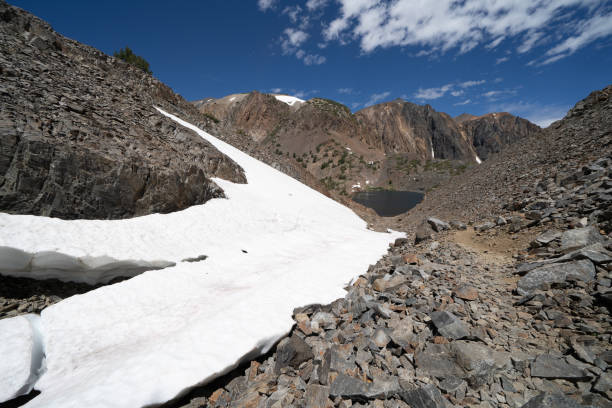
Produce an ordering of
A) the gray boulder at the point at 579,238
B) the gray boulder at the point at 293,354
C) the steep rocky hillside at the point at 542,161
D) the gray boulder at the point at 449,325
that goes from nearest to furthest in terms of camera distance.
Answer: the gray boulder at the point at 449,325 < the gray boulder at the point at 293,354 < the gray boulder at the point at 579,238 < the steep rocky hillside at the point at 542,161

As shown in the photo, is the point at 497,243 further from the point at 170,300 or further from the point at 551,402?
the point at 170,300

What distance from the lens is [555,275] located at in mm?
4340

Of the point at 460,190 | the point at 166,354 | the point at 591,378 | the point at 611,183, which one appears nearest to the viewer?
the point at 591,378

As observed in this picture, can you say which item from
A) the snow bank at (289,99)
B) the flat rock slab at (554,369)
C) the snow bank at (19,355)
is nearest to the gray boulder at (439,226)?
the flat rock slab at (554,369)


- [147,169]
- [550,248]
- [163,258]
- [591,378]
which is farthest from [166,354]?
[550,248]

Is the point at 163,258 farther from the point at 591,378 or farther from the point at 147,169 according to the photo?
the point at 591,378

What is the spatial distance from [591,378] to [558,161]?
13230 millimetres

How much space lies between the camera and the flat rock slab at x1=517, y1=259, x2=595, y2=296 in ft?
13.3

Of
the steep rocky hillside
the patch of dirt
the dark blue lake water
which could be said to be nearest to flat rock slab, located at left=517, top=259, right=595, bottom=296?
the patch of dirt

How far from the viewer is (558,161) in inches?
449

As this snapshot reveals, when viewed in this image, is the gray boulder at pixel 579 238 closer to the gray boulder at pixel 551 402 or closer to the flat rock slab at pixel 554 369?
the flat rock slab at pixel 554 369

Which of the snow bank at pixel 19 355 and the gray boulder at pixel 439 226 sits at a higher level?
the gray boulder at pixel 439 226

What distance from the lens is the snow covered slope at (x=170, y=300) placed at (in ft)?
12.1

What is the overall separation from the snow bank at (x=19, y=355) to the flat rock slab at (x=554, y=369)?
701 centimetres
